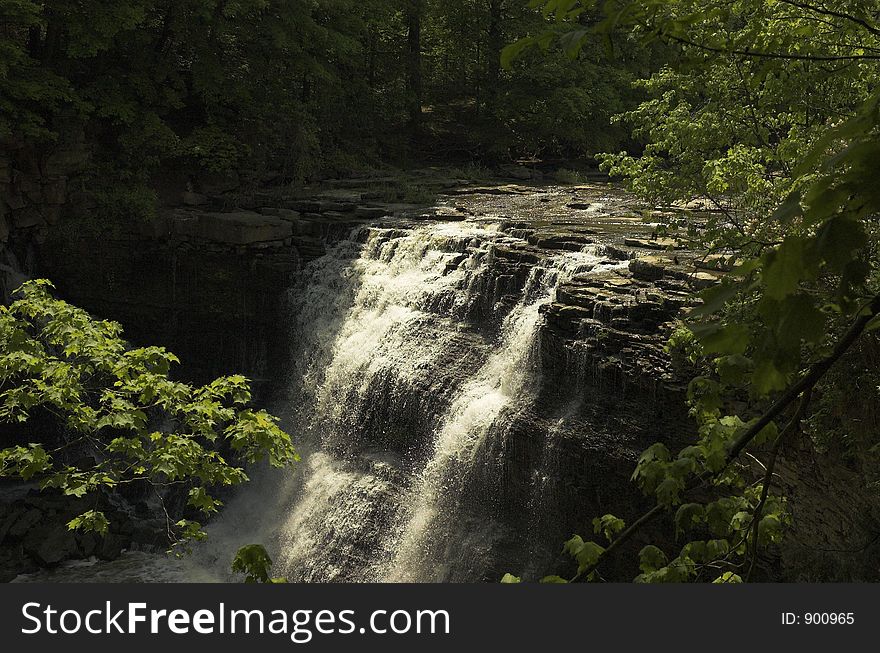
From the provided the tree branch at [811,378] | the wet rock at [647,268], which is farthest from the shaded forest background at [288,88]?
the tree branch at [811,378]

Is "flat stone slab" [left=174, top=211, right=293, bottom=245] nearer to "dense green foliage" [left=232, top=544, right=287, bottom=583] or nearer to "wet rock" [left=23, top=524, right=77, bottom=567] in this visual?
"wet rock" [left=23, top=524, right=77, bottom=567]

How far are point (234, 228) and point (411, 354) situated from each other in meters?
6.05

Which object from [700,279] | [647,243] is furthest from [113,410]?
[647,243]

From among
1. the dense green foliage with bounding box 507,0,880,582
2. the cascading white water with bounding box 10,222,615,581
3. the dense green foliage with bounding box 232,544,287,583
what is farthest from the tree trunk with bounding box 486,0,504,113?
the dense green foliage with bounding box 232,544,287,583

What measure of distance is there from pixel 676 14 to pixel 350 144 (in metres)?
20.2

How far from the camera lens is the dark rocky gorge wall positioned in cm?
984

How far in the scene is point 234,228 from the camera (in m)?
16.5

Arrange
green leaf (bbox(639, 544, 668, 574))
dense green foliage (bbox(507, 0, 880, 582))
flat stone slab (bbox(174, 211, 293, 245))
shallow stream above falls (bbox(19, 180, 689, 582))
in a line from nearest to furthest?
dense green foliage (bbox(507, 0, 880, 582)) < green leaf (bbox(639, 544, 668, 574)) < shallow stream above falls (bbox(19, 180, 689, 582)) < flat stone slab (bbox(174, 211, 293, 245))

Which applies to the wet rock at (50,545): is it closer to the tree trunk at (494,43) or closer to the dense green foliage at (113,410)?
the dense green foliage at (113,410)

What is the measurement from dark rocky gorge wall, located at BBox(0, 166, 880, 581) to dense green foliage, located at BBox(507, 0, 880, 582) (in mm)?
2084

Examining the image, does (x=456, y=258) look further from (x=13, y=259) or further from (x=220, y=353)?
(x=13, y=259)

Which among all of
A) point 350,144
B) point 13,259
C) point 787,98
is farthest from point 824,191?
point 350,144

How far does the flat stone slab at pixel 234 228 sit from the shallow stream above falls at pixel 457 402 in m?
1.49

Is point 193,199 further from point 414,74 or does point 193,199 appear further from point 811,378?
point 811,378
